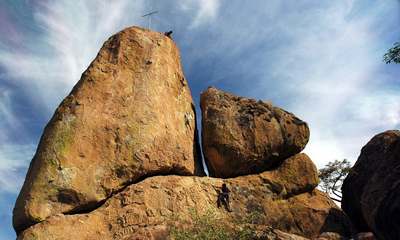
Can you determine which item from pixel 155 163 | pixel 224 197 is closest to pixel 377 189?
pixel 224 197

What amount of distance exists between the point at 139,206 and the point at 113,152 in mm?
3023

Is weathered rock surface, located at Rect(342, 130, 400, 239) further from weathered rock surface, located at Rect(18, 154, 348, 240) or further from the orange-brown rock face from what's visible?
the orange-brown rock face

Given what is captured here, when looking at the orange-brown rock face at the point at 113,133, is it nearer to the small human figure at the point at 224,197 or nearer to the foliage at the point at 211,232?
the small human figure at the point at 224,197

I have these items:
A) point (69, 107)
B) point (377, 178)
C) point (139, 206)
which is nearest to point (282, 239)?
point (377, 178)

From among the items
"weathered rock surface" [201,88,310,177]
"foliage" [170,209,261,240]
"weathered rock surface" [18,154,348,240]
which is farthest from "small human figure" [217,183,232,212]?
"foliage" [170,209,261,240]

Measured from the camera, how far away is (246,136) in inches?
1005

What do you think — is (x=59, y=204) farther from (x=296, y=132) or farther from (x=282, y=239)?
(x=296, y=132)

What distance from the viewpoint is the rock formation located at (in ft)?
67.9

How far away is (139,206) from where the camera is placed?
70.1 feet

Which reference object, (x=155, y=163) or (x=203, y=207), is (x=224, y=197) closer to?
(x=203, y=207)

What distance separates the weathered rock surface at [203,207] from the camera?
65.7ft

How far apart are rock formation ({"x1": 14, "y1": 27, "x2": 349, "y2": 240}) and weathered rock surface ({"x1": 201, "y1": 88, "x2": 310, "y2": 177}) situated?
2.4 inches

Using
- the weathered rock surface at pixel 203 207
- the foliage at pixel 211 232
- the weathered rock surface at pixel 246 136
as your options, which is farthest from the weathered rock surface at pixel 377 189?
the foliage at pixel 211 232

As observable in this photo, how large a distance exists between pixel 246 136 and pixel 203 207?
522 cm
